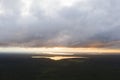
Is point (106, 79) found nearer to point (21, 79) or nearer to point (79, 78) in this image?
point (79, 78)

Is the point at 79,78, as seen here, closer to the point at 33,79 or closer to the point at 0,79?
the point at 33,79

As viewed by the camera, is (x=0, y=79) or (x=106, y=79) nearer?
(x=0, y=79)

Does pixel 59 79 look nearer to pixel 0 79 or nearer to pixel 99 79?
pixel 99 79

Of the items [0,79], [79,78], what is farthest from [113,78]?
[0,79]

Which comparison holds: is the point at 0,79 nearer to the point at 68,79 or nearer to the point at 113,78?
the point at 68,79

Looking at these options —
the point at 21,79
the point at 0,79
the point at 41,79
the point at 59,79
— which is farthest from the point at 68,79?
the point at 0,79

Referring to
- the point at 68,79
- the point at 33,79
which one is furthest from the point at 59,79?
the point at 33,79

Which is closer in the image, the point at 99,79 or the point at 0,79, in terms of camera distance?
the point at 0,79
